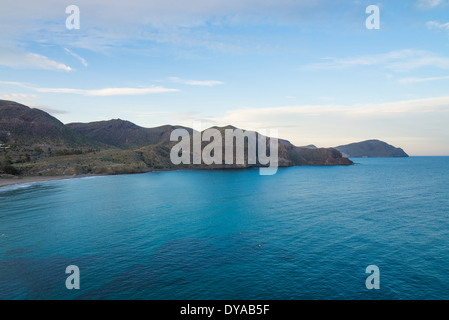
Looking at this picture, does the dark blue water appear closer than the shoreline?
Yes

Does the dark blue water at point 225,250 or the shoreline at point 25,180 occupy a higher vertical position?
the shoreline at point 25,180

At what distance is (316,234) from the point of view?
42.3m

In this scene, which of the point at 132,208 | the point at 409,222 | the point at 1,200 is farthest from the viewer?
the point at 1,200

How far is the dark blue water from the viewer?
26.1m

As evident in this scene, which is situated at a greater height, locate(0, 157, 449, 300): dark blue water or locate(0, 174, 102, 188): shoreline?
locate(0, 174, 102, 188): shoreline

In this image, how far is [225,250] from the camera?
3669cm

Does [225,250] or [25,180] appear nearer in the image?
[225,250]

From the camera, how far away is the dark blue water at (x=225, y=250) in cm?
2611

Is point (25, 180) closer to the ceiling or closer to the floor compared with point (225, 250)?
closer to the ceiling

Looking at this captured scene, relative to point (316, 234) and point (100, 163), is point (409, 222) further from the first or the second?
point (100, 163)

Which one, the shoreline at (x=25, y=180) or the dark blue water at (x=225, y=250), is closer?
the dark blue water at (x=225, y=250)
